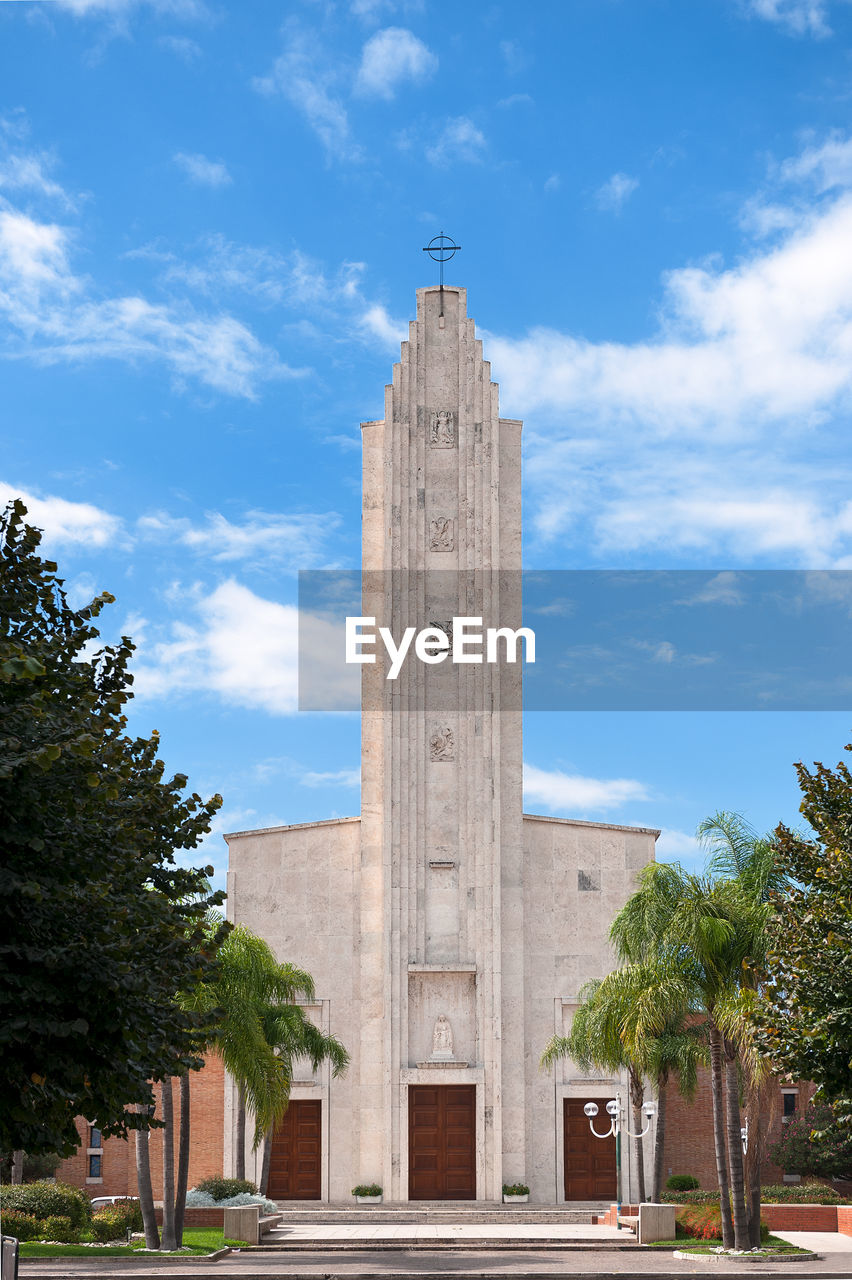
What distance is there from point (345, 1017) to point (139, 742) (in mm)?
31157

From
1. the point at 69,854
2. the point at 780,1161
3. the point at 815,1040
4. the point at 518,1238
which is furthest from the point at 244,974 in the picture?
the point at 780,1161

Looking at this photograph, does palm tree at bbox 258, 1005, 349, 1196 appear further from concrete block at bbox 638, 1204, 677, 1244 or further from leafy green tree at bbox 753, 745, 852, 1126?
leafy green tree at bbox 753, 745, 852, 1126

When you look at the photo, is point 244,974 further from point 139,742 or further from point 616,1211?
point 616,1211

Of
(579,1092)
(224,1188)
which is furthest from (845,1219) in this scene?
(224,1188)

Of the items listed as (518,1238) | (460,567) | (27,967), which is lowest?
(518,1238)

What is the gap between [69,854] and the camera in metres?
14.8

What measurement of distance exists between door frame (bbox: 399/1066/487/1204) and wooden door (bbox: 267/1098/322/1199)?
2.89 metres

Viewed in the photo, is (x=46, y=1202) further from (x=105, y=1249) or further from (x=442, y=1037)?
(x=442, y=1037)

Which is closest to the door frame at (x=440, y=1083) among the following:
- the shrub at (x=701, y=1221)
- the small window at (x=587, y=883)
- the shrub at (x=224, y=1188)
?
the small window at (x=587, y=883)

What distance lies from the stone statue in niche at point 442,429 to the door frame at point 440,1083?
21447 millimetres

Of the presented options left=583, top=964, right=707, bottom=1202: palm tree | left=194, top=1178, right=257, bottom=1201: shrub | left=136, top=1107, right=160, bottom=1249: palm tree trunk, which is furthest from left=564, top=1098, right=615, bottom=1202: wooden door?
left=136, top=1107, right=160, bottom=1249: palm tree trunk

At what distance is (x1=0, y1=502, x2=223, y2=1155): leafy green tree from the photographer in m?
13.9

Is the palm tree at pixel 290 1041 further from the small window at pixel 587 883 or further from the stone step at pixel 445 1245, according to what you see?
the small window at pixel 587 883

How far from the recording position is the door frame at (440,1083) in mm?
47000
